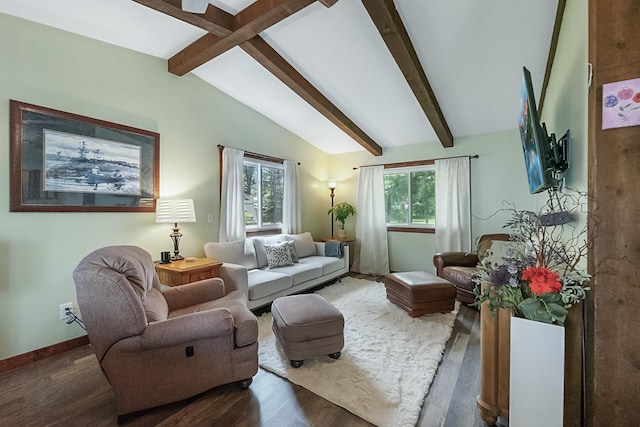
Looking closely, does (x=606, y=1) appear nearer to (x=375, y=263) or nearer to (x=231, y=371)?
(x=231, y=371)

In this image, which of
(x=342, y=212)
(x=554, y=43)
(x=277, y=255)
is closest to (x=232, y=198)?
(x=277, y=255)

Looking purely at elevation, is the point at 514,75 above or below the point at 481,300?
above

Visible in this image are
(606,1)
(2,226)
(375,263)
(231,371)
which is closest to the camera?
(606,1)

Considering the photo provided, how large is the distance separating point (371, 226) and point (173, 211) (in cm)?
339

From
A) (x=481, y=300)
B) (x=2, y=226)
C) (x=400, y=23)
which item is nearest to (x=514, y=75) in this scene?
(x=400, y=23)

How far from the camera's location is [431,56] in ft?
8.80

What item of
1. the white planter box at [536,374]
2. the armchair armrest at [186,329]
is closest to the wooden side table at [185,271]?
the armchair armrest at [186,329]

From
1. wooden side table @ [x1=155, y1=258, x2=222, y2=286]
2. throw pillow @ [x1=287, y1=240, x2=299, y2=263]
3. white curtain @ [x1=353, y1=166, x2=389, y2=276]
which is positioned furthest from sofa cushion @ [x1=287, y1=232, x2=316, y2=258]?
wooden side table @ [x1=155, y1=258, x2=222, y2=286]

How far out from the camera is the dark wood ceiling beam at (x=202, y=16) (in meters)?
1.96

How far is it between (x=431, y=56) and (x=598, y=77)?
1.85m

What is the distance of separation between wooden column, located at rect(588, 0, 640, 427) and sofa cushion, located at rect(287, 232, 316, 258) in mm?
3444

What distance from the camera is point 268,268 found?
361 centimetres

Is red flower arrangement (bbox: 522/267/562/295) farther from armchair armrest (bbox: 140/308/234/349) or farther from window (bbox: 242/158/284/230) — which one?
window (bbox: 242/158/284/230)

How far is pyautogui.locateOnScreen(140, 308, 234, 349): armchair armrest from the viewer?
153 centimetres
